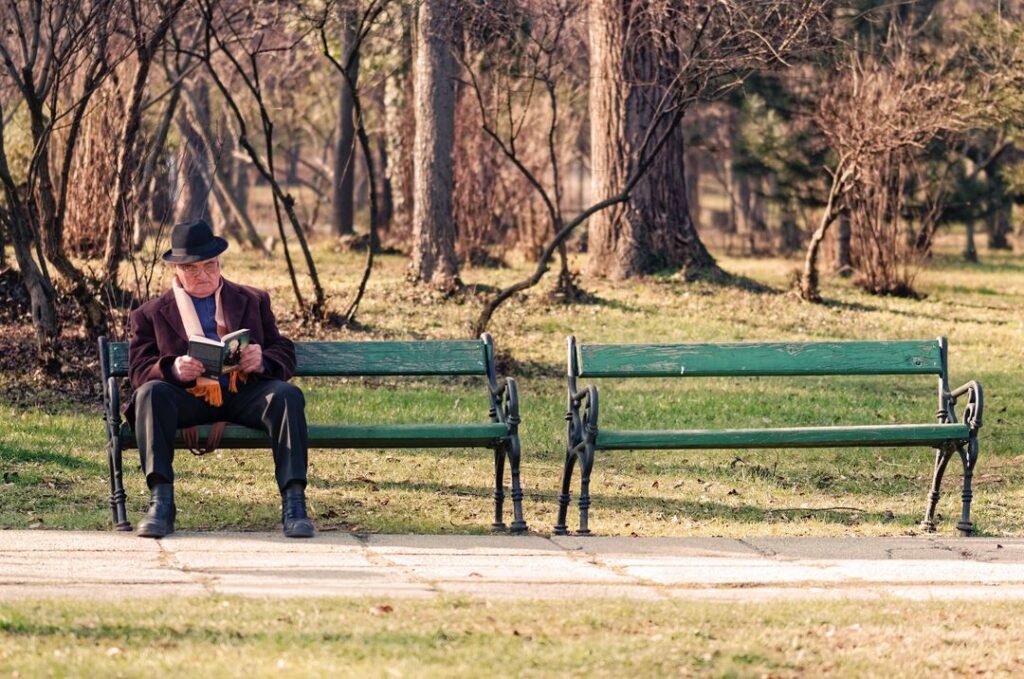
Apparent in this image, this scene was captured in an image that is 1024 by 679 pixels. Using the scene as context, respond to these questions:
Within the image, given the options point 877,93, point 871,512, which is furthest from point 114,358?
point 877,93

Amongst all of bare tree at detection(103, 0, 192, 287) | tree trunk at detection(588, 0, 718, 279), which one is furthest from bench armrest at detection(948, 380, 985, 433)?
tree trunk at detection(588, 0, 718, 279)

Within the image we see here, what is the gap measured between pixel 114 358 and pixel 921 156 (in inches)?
704

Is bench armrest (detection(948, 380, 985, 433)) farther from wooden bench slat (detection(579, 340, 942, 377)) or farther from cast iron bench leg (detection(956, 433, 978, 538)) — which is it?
wooden bench slat (detection(579, 340, 942, 377))

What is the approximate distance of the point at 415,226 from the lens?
16875mm

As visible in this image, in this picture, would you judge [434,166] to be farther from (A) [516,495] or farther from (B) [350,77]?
(A) [516,495]

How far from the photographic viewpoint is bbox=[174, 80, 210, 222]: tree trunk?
37.9 ft

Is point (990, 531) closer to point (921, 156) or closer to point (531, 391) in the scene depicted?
point (531, 391)

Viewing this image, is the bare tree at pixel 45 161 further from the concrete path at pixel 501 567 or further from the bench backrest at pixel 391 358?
the concrete path at pixel 501 567

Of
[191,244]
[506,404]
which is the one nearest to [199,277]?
[191,244]

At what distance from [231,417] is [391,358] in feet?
3.43

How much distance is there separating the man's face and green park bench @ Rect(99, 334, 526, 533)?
557 mm

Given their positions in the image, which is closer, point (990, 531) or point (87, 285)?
point (990, 531)

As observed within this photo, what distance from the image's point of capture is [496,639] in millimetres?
4816

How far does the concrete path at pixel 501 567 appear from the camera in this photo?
5.66 metres
